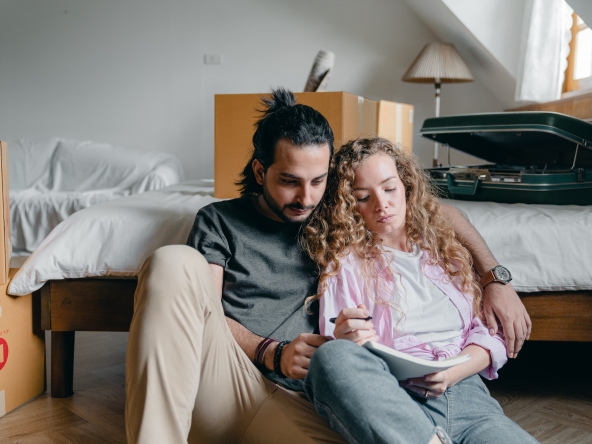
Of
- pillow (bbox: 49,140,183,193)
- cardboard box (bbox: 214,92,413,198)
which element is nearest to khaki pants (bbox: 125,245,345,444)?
cardboard box (bbox: 214,92,413,198)

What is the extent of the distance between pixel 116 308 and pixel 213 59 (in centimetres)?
299

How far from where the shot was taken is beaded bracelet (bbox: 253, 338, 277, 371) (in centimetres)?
109

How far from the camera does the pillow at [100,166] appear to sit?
12.5ft

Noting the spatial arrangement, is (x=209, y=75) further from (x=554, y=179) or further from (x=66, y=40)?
(x=554, y=179)

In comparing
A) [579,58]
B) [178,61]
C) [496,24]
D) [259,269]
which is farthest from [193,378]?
[178,61]

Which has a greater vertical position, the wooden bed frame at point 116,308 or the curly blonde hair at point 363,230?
the curly blonde hair at point 363,230

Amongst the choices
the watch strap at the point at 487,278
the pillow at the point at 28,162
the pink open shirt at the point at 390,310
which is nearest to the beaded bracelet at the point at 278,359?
the pink open shirt at the point at 390,310

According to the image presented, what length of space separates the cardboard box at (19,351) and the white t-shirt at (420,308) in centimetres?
96

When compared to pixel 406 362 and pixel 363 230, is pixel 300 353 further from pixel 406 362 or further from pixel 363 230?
pixel 363 230

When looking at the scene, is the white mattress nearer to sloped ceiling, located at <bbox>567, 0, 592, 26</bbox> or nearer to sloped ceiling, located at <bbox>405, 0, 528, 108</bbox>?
sloped ceiling, located at <bbox>567, 0, 592, 26</bbox>

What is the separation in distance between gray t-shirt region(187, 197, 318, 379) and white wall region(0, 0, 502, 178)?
9.83ft

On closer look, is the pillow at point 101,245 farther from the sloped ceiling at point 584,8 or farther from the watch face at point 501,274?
the sloped ceiling at point 584,8

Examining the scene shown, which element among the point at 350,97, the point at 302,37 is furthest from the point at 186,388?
the point at 302,37

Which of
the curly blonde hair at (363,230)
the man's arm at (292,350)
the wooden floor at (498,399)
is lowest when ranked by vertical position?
the wooden floor at (498,399)
